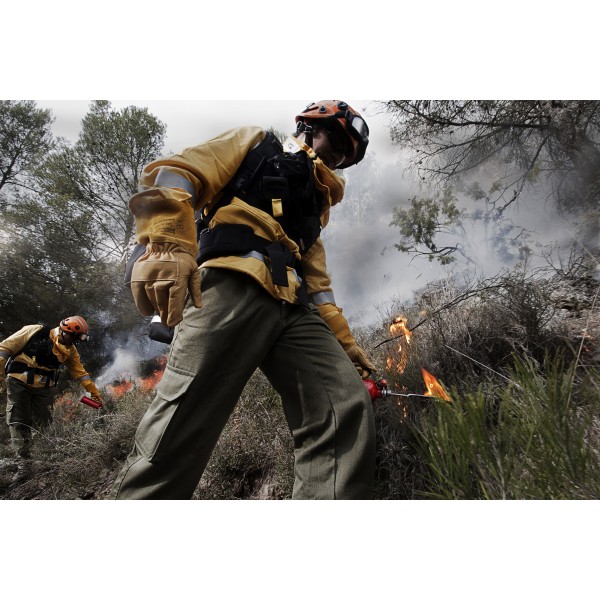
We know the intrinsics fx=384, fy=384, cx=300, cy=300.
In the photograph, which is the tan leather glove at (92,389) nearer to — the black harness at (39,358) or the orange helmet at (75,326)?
the black harness at (39,358)

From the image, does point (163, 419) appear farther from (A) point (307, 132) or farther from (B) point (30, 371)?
(B) point (30, 371)

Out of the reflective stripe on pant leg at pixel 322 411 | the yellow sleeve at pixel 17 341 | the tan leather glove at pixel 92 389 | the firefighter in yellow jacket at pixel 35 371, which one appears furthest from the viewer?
the tan leather glove at pixel 92 389

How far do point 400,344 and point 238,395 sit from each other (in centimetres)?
158

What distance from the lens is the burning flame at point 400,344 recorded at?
241 cm

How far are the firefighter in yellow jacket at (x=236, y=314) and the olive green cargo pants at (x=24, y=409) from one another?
3.70m

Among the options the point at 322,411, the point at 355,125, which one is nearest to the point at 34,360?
the point at 322,411

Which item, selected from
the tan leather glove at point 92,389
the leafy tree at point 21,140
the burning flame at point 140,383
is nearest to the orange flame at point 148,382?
the burning flame at point 140,383

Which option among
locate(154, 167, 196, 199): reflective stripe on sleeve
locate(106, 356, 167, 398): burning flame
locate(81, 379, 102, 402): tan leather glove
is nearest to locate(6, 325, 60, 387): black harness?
locate(81, 379, 102, 402): tan leather glove

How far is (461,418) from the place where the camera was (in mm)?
865

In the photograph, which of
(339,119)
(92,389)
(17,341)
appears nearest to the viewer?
(339,119)

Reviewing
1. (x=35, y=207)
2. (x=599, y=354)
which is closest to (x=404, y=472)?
(x=599, y=354)

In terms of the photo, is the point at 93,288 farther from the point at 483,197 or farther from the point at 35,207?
the point at 483,197

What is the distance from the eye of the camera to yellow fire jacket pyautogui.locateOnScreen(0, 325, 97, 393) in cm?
372

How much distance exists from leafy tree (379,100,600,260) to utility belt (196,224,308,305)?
2230 millimetres
